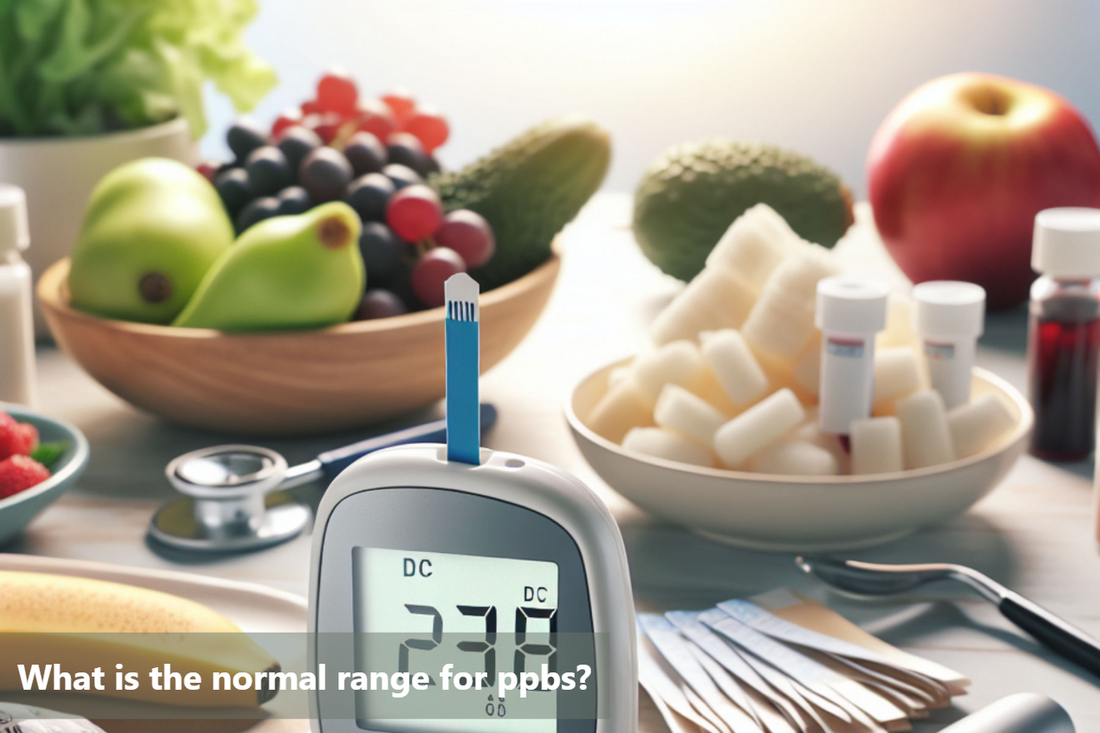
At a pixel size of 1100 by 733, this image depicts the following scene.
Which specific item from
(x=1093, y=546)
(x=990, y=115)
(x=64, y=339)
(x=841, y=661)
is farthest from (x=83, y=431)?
(x=990, y=115)

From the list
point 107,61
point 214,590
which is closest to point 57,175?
point 107,61

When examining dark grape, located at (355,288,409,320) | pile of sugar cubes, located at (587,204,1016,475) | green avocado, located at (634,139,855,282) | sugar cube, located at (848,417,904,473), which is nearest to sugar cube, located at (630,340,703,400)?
pile of sugar cubes, located at (587,204,1016,475)

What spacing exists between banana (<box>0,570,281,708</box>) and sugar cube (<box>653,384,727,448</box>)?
0.28 metres

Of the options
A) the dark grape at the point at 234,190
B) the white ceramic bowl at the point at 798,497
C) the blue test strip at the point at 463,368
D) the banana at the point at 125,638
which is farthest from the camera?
the dark grape at the point at 234,190

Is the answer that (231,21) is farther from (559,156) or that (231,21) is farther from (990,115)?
(990,115)

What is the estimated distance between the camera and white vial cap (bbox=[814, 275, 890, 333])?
684 millimetres

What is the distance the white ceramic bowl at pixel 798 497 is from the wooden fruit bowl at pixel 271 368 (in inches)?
7.5

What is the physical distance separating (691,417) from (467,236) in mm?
305

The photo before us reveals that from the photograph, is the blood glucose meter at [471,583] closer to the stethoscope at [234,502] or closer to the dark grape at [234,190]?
Answer: the stethoscope at [234,502]

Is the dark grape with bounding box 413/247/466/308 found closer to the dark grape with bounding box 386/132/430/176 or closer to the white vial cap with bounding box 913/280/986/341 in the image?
the dark grape with bounding box 386/132/430/176

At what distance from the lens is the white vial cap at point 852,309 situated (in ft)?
2.24

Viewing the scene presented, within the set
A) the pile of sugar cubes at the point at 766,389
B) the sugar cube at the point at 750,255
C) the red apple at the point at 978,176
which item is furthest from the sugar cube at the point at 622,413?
the red apple at the point at 978,176

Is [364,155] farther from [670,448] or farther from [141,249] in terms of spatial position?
[670,448]

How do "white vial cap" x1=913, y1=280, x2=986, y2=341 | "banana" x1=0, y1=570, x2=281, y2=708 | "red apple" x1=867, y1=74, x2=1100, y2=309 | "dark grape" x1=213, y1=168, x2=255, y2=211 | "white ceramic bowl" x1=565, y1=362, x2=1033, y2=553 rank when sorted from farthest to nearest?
"red apple" x1=867, y1=74, x2=1100, y2=309 < "dark grape" x1=213, y1=168, x2=255, y2=211 < "white vial cap" x1=913, y1=280, x2=986, y2=341 < "white ceramic bowl" x1=565, y1=362, x2=1033, y2=553 < "banana" x1=0, y1=570, x2=281, y2=708
